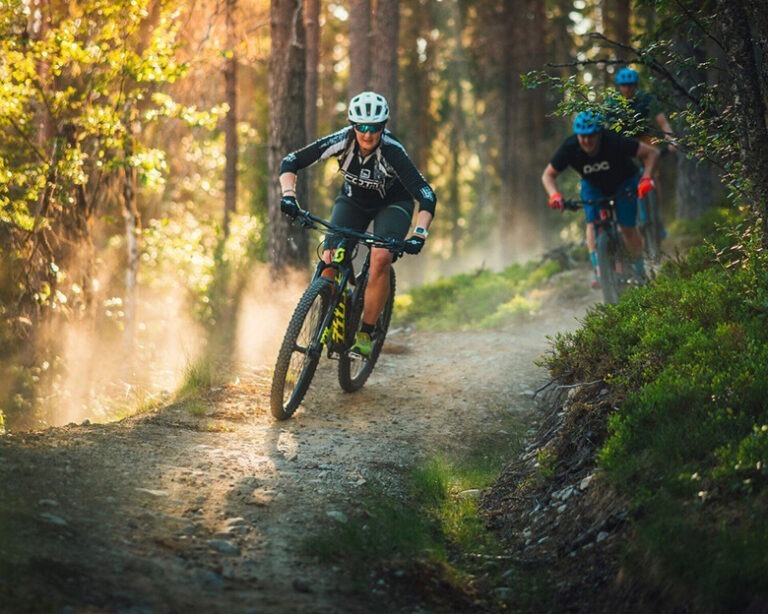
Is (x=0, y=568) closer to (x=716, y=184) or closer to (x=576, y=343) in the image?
(x=576, y=343)

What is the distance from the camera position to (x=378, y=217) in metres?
8.17

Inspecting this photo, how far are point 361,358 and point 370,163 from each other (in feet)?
6.44

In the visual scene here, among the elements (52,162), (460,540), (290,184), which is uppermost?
(52,162)

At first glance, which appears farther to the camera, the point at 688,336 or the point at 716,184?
the point at 716,184

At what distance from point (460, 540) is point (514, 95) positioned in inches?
859

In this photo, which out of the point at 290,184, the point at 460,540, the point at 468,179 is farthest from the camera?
the point at 468,179

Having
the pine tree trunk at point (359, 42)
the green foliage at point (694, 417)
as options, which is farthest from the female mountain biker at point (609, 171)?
the pine tree trunk at point (359, 42)

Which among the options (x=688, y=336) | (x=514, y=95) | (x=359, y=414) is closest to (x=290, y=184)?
(x=359, y=414)

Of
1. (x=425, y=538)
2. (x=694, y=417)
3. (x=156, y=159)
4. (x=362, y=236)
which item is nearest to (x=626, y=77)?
(x=362, y=236)

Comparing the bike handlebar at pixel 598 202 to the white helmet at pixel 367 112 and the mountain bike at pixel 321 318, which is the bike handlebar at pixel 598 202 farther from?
the white helmet at pixel 367 112

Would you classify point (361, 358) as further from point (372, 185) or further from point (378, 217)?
point (372, 185)

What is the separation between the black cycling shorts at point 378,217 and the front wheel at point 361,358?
1.69 ft

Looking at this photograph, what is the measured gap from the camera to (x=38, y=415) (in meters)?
10.4

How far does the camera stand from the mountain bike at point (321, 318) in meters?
7.43
